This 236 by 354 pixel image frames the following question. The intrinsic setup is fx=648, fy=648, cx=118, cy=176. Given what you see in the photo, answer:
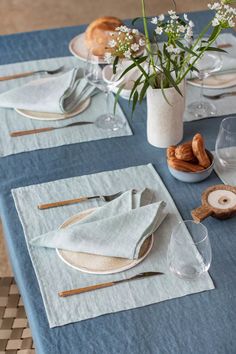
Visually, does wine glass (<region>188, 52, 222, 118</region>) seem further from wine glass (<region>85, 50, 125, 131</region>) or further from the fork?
the fork

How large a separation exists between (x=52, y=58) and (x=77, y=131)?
463 millimetres

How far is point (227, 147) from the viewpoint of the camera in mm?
1729

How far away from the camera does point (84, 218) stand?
1.54 metres

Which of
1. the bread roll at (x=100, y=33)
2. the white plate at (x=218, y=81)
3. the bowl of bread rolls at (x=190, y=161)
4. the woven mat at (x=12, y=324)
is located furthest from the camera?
the bread roll at (x=100, y=33)

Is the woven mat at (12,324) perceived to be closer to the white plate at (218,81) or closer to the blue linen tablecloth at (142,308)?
the blue linen tablecloth at (142,308)

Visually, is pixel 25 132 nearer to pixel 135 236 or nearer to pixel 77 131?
pixel 77 131

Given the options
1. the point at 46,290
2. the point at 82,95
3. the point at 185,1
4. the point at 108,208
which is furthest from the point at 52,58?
the point at 185,1

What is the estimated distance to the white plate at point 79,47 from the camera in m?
2.23

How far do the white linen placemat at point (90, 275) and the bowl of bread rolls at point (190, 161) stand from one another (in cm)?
6

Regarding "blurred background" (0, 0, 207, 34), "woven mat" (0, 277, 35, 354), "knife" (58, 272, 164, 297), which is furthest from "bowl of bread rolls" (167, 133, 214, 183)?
"blurred background" (0, 0, 207, 34)

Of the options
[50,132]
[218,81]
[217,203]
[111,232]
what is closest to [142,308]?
[111,232]

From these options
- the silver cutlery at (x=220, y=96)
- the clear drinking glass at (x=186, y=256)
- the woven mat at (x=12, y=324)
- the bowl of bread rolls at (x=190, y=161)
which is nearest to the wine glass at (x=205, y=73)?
the silver cutlery at (x=220, y=96)

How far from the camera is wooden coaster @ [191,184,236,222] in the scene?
1535mm

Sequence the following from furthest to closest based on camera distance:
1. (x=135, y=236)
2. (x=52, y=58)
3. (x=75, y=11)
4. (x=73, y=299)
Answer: (x=75, y=11) < (x=52, y=58) < (x=135, y=236) < (x=73, y=299)
